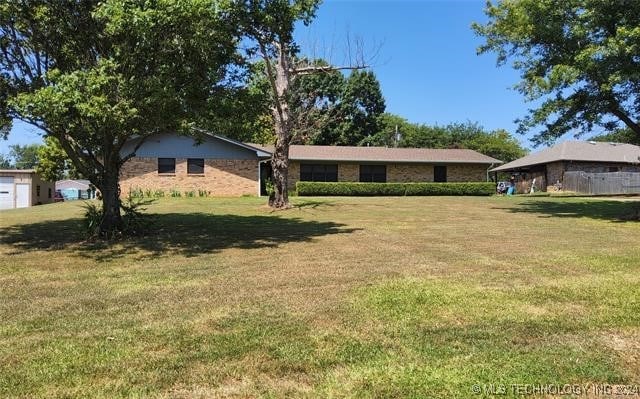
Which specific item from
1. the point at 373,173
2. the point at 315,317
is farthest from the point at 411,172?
the point at 315,317

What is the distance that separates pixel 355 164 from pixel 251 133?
85.1ft

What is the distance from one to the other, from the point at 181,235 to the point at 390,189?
23985 millimetres

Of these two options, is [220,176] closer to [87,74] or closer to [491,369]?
[87,74]

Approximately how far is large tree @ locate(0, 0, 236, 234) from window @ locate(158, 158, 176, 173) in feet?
70.3

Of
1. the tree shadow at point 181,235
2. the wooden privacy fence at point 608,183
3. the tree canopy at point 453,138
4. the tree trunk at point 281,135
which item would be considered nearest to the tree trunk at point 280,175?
the tree trunk at point 281,135

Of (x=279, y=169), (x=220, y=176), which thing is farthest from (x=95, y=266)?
(x=220, y=176)

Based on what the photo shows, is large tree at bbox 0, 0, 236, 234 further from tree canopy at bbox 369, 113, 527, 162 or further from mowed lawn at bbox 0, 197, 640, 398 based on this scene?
tree canopy at bbox 369, 113, 527, 162

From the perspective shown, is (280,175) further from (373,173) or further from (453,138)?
(453,138)

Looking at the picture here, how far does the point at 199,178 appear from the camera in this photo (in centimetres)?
3366

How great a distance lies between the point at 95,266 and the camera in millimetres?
8953

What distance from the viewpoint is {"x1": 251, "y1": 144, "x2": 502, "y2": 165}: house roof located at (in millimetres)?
38156

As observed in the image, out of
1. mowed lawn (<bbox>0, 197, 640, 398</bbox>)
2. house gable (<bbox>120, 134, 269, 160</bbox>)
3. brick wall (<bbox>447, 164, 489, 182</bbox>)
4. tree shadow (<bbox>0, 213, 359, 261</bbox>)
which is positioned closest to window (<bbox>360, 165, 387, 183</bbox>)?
brick wall (<bbox>447, 164, 489, 182</bbox>)

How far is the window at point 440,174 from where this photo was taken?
4080cm

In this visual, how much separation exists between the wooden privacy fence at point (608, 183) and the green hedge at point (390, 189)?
237 inches
